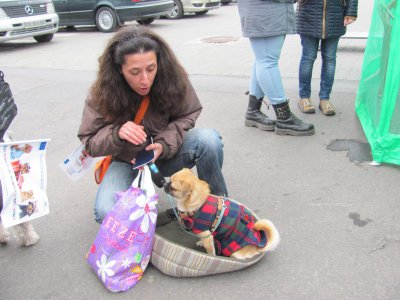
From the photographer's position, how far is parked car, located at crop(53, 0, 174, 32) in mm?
10375

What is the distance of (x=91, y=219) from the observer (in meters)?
2.64

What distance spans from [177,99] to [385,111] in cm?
154

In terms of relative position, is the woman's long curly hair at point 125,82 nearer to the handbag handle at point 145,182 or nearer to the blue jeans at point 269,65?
the handbag handle at point 145,182

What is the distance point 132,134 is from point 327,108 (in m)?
2.52

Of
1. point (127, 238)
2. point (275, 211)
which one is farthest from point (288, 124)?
point (127, 238)

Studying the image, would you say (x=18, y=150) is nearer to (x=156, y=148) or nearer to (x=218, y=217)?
(x=156, y=148)

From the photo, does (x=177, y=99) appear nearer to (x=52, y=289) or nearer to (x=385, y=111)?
(x=52, y=289)

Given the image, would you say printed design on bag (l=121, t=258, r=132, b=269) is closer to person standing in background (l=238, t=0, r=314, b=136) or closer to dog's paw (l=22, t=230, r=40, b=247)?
dog's paw (l=22, t=230, r=40, b=247)

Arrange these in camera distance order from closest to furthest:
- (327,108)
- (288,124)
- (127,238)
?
(127,238) → (288,124) → (327,108)

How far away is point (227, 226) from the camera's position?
2.03m

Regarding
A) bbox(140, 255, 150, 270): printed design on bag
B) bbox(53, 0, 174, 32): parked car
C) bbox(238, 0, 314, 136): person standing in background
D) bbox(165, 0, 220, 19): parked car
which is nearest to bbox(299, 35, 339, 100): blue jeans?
bbox(238, 0, 314, 136): person standing in background

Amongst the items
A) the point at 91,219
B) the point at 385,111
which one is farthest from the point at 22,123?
the point at 385,111

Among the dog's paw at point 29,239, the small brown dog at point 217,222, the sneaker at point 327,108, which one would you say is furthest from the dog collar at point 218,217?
the sneaker at point 327,108

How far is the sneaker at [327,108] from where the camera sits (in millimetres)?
3936
